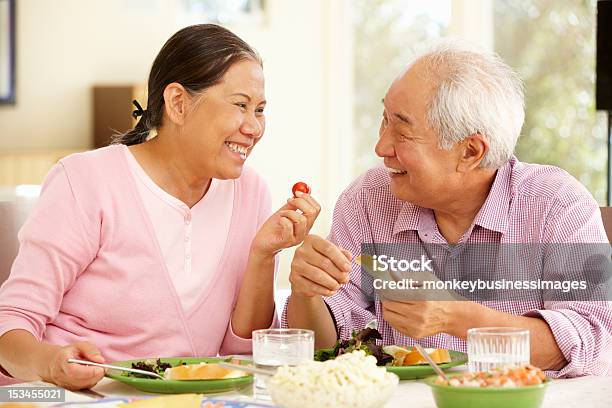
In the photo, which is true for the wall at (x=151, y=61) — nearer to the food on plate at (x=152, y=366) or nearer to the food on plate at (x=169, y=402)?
the food on plate at (x=152, y=366)

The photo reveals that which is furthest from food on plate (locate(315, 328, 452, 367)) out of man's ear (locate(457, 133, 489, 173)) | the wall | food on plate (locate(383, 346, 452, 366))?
the wall

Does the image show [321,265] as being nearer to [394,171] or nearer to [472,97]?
[394,171]

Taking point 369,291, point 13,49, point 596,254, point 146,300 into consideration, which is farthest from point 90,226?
point 13,49

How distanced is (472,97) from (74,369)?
3.37 ft

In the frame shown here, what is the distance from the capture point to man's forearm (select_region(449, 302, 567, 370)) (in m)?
1.94

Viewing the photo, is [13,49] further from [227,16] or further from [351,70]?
[351,70]

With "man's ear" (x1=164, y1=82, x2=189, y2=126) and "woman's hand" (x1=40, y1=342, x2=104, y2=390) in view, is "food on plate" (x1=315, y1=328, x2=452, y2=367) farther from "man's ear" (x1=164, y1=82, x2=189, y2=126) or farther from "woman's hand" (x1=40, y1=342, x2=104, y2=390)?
"man's ear" (x1=164, y1=82, x2=189, y2=126)

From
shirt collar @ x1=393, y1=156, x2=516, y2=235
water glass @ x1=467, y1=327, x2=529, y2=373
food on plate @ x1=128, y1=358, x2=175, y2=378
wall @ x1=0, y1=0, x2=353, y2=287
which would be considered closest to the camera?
water glass @ x1=467, y1=327, x2=529, y2=373

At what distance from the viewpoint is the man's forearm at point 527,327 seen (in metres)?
1.94

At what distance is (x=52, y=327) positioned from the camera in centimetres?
216

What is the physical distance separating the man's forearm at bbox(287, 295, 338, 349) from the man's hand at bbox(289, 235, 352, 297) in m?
0.10

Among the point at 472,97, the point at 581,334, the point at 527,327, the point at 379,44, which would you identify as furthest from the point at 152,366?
the point at 379,44

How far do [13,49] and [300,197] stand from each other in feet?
15.8

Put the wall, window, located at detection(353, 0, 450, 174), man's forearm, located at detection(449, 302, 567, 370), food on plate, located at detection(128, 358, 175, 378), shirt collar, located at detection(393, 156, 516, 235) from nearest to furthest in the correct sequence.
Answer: food on plate, located at detection(128, 358, 175, 378) → man's forearm, located at detection(449, 302, 567, 370) → shirt collar, located at detection(393, 156, 516, 235) → the wall → window, located at detection(353, 0, 450, 174)
